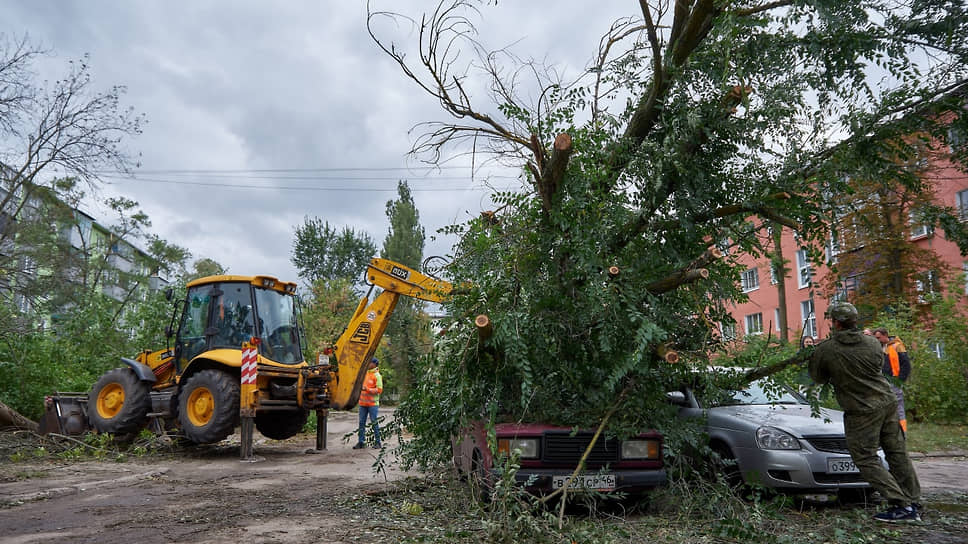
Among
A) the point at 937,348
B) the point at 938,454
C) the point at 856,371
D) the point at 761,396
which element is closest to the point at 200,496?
the point at 761,396

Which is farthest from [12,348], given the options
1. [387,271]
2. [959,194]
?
[959,194]

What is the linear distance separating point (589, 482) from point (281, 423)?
28.4 feet

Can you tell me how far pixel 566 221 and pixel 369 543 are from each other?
2.99m

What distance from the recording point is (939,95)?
6.11 meters

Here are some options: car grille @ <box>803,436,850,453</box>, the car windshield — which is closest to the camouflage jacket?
car grille @ <box>803,436,850,453</box>

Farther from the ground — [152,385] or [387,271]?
[387,271]

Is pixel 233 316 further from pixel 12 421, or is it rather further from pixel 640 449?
pixel 640 449

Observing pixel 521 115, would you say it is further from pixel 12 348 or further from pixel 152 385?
pixel 12 348

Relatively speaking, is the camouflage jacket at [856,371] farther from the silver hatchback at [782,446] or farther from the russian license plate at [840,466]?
the russian license plate at [840,466]

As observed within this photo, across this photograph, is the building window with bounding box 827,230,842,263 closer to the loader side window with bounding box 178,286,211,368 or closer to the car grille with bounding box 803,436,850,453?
the car grille with bounding box 803,436,850,453

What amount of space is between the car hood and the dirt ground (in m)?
1.30

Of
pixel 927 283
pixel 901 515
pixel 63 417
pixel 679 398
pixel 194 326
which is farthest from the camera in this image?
pixel 927 283

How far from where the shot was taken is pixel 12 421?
1211cm

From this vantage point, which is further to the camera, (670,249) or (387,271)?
(387,271)
